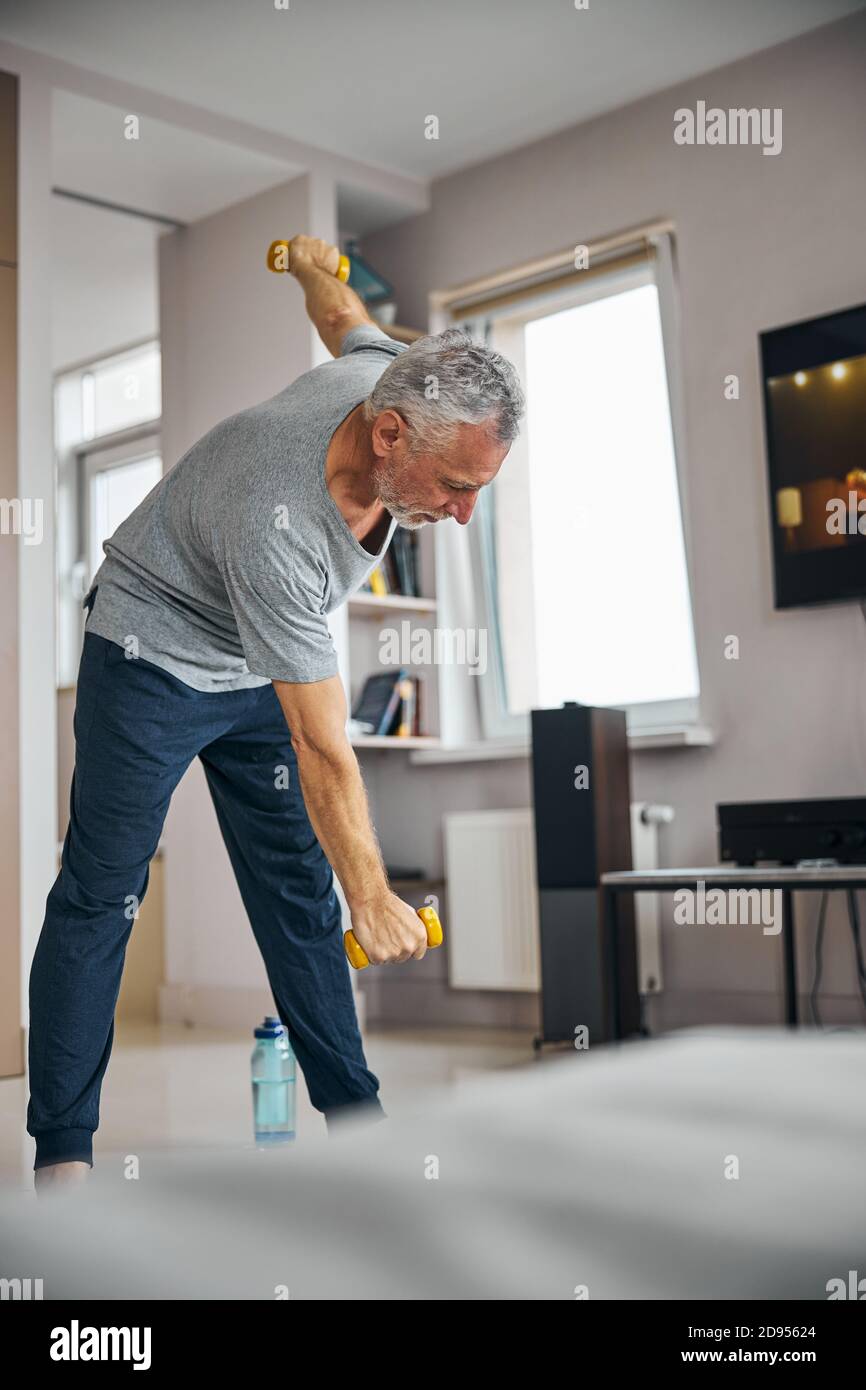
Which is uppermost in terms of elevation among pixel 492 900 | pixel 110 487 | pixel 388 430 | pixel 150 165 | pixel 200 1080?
pixel 150 165

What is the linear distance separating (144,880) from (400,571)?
2.81 metres

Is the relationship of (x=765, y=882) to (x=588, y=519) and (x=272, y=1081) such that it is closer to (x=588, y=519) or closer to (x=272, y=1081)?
(x=272, y=1081)

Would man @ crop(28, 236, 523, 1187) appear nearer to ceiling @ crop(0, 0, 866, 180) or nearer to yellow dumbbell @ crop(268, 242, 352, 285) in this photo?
yellow dumbbell @ crop(268, 242, 352, 285)

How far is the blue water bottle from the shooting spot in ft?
7.91

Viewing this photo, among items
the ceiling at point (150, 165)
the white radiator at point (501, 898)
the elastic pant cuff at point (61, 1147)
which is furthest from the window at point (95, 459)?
the elastic pant cuff at point (61, 1147)

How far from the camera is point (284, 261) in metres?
→ 1.97

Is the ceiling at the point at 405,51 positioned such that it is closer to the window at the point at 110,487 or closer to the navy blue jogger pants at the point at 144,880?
the window at the point at 110,487

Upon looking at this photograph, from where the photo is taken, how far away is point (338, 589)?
5.29ft

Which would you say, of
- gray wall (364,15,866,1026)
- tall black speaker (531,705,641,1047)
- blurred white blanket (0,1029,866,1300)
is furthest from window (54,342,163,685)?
blurred white blanket (0,1029,866,1300)

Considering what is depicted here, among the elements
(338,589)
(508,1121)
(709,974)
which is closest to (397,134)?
(709,974)

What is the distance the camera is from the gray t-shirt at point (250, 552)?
4.68 ft

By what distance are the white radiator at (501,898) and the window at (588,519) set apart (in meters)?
0.43

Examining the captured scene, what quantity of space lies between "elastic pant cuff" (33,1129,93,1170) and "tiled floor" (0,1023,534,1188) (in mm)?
496

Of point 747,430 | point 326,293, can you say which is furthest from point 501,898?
point 326,293
